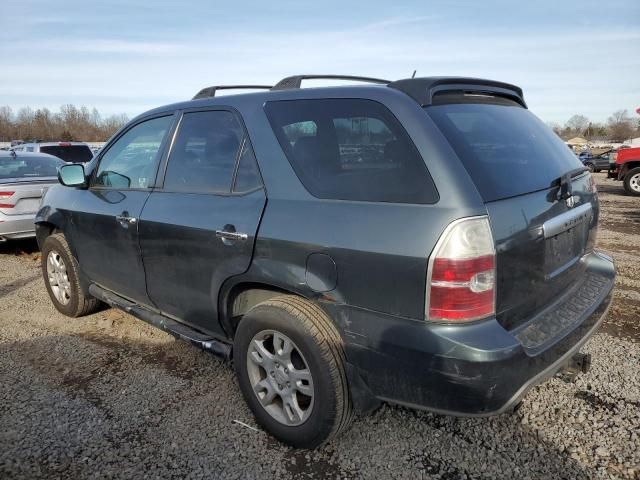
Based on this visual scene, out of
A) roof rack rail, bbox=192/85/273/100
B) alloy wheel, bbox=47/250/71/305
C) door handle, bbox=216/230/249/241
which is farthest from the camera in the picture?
alloy wheel, bbox=47/250/71/305

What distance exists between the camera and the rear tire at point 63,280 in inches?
167

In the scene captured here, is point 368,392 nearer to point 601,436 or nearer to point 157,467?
point 157,467

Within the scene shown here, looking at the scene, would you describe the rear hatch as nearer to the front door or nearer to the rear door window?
the rear door window

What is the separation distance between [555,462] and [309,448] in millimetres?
1227

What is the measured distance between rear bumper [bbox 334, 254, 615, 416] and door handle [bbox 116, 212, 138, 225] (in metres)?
1.82

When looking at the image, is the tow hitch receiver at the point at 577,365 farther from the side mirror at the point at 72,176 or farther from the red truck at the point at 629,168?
the red truck at the point at 629,168

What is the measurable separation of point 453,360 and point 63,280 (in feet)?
12.7

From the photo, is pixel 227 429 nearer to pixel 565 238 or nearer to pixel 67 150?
pixel 565 238

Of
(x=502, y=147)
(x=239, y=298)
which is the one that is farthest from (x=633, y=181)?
(x=239, y=298)

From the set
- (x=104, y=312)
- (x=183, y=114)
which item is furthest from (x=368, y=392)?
(x=104, y=312)

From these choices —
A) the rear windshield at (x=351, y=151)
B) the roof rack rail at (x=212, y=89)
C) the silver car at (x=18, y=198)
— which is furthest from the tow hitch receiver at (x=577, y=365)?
the silver car at (x=18, y=198)

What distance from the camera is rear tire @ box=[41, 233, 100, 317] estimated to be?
425 cm

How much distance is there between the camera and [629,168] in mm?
14562

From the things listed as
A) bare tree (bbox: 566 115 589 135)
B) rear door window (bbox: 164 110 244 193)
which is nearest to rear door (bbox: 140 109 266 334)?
rear door window (bbox: 164 110 244 193)
